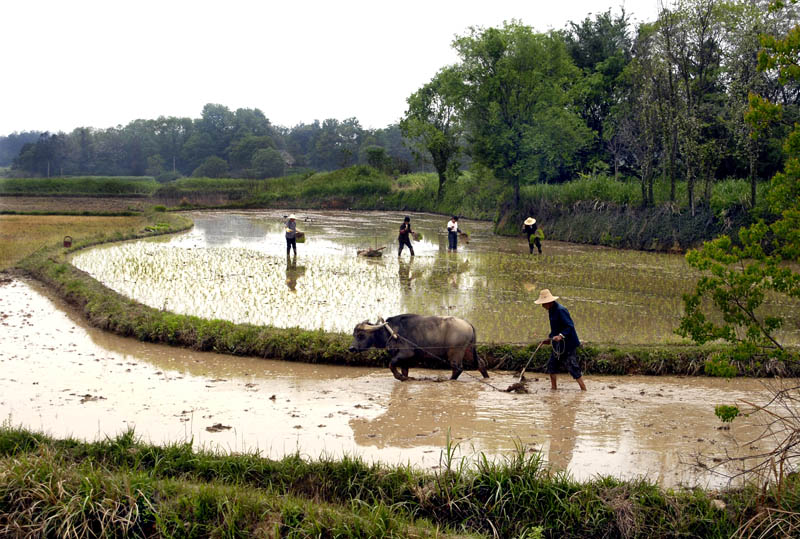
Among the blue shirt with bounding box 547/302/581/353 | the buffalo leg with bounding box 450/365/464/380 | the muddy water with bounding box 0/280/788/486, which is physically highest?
the blue shirt with bounding box 547/302/581/353

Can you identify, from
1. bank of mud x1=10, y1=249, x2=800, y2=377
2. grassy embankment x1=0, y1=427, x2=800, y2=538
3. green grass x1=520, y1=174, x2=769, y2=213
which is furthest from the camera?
green grass x1=520, y1=174, x2=769, y2=213

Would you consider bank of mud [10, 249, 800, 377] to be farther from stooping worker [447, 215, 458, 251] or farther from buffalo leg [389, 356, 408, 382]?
stooping worker [447, 215, 458, 251]

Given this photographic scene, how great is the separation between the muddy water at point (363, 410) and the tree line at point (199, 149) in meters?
58.4

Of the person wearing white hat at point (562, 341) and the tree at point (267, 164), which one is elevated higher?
the tree at point (267, 164)

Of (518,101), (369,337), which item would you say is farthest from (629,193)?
(369,337)

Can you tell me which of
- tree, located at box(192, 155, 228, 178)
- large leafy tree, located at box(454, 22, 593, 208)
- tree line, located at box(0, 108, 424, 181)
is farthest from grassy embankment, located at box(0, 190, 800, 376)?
tree, located at box(192, 155, 228, 178)

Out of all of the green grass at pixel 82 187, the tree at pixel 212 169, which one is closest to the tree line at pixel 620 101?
the green grass at pixel 82 187

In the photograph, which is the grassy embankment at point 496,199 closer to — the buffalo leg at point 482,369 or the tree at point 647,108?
the tree at point 647,108

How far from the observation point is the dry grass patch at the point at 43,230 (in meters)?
20.3

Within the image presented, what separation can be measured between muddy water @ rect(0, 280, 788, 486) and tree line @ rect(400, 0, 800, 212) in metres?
13.3

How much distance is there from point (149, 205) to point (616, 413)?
44419 mm

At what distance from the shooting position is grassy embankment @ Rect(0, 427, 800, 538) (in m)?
4.75

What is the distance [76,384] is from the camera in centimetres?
834

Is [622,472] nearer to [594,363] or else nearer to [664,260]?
[594,363]
